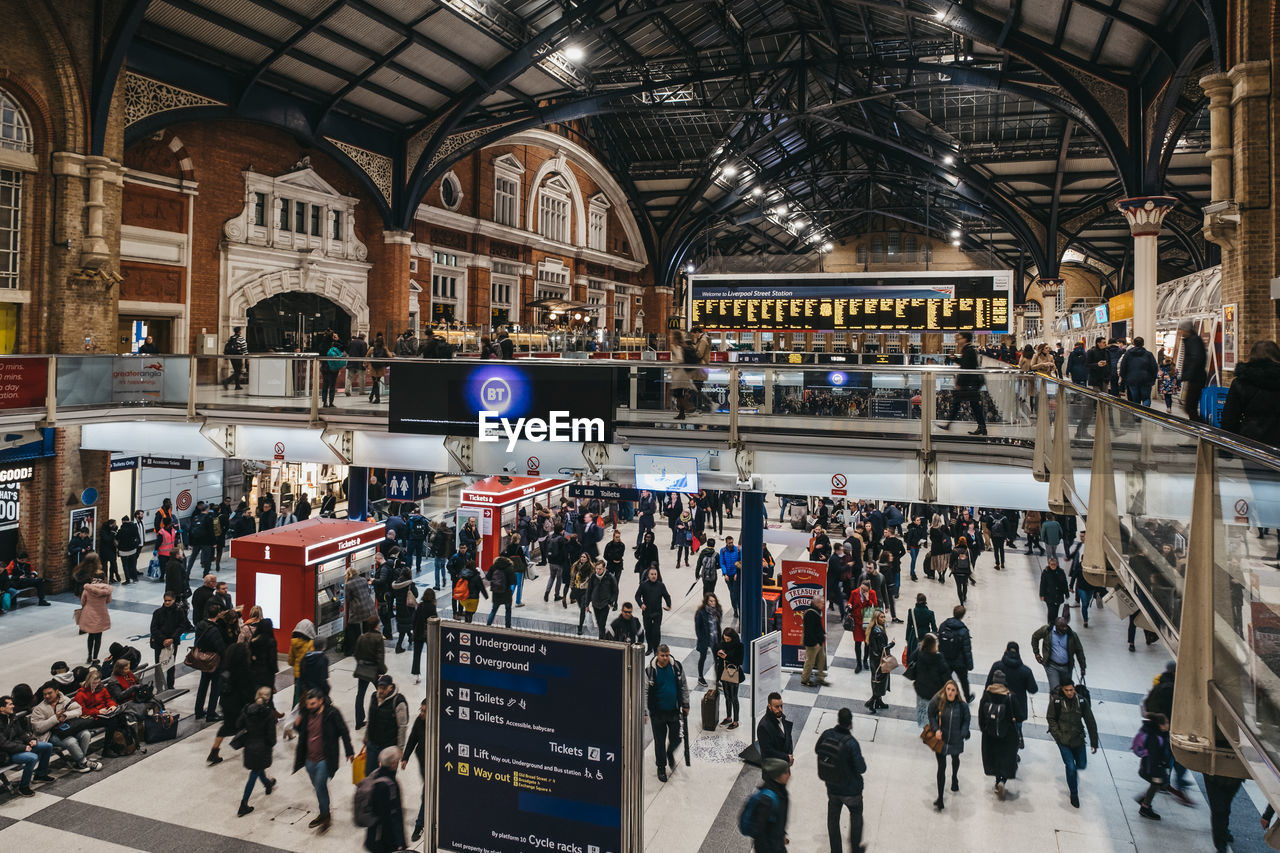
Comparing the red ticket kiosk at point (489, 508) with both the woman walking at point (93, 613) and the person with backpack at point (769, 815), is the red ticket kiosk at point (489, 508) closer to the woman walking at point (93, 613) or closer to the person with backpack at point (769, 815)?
the woman walking at point (93, 613)

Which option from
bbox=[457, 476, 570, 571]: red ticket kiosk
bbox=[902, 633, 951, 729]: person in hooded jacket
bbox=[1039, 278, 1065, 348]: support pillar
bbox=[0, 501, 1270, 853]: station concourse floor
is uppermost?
bbox=[1039, 278, 1065, 348]: support pillar

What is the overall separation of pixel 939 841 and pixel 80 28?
66.5 feet

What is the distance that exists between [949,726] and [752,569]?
14.1ft

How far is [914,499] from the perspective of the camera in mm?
10766

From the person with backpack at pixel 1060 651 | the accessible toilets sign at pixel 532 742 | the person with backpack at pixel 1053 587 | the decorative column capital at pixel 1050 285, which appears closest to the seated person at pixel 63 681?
the accessible toilets sign at pixel 532 742

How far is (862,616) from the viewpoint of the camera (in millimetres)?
13000

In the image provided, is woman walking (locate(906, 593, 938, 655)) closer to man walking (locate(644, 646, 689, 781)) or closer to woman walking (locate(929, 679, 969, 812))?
woman walking (locate(929, 679, 969, 812))

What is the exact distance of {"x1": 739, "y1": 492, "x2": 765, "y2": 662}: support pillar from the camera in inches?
495

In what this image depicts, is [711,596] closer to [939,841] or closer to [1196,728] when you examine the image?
[939,841]

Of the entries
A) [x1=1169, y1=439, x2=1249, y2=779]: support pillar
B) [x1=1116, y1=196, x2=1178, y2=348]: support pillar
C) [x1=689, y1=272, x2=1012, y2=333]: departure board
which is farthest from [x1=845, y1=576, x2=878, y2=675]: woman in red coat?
[x1=1169, y1=439, x2=1249, y2=779]: support pillar

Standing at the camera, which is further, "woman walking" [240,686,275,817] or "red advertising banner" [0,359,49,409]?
"red advertising banner" [0,359,49,409]

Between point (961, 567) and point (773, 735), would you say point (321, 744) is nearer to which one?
point (773, 735)

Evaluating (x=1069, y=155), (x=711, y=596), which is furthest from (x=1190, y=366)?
(x=1069, y=155)

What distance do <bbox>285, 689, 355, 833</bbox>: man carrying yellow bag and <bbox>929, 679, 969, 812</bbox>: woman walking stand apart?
632cm
